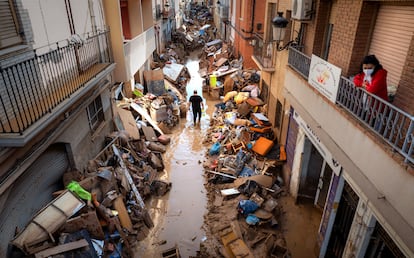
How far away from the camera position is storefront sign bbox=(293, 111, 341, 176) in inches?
243

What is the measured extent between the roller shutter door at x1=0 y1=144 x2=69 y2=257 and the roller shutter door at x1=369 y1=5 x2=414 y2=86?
7593 mm

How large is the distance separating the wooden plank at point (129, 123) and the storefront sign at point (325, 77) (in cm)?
764

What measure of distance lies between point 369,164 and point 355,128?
0.71 metres

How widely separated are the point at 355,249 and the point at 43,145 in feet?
22.6

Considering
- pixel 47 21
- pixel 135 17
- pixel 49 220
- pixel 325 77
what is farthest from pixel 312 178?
pixel 135 17

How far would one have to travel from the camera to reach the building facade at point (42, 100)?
16.6 ft

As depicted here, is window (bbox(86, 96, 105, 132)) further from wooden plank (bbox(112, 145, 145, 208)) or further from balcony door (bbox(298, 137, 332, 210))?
balcony door (bbox(298, 137, 332, 210))

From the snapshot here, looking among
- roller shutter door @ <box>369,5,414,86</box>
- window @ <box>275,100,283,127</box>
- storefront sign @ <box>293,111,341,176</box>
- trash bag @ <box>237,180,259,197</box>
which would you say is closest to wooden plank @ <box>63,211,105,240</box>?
trash bag @ <box>237,180,259,197</box>

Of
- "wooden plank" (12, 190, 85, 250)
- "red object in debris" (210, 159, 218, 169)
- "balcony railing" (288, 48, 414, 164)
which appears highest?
"balcony railing" (288, 48, 414, 164)

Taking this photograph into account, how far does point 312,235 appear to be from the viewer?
7863mm

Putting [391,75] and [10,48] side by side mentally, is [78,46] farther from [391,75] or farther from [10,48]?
[391,75]

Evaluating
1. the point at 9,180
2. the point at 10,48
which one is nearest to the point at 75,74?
the point at 10,48

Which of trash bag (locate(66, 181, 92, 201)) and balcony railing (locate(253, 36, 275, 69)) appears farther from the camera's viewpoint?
balcony railing (locate(253, 36, 275, 69))

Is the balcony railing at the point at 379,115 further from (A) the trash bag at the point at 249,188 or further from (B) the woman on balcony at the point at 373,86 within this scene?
(A) the trash bag at the point at 249,188
